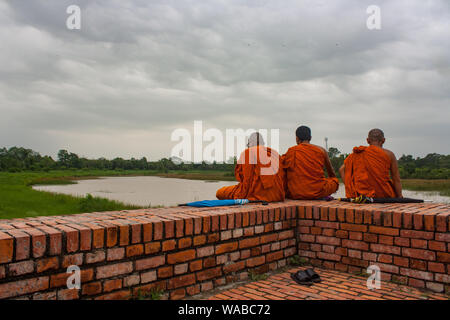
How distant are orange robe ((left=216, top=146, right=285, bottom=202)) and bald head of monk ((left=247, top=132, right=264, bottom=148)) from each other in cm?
45

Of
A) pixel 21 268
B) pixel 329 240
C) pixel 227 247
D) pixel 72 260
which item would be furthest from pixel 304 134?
pixel 21 268

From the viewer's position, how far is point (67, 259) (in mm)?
2150

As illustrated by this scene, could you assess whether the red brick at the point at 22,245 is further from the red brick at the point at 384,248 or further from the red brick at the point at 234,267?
the red brick at the point at 384,248

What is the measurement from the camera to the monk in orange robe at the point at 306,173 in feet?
16.7

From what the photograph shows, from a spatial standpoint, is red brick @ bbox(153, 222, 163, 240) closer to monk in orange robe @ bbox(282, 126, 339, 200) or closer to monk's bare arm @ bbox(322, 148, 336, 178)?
monk in orange robe @ bbox(282, 126, 339, 200)

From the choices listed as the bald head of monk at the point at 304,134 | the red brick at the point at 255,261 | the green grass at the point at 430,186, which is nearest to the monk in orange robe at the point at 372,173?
the bald head of monk at the point at 304,134

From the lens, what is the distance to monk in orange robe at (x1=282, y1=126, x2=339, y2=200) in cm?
508

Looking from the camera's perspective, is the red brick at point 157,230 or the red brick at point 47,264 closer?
the red brick at point 47,264

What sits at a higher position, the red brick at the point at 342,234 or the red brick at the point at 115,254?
the red brick at the point at 115,254

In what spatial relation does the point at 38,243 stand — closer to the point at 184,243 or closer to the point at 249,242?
the point at 184,243
